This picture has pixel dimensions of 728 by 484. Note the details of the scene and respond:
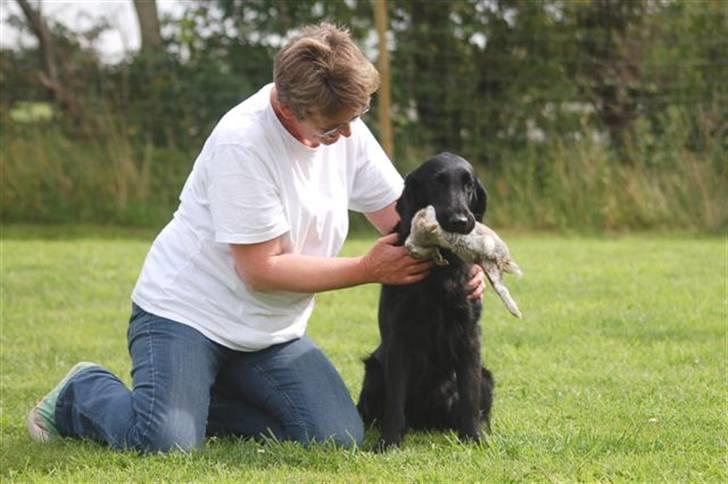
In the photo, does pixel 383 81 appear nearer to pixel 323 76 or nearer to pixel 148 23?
pixel 148 23

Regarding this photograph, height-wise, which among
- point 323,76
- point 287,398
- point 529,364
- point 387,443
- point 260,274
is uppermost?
point 323,76

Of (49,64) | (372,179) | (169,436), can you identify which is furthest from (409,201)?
(49,64)

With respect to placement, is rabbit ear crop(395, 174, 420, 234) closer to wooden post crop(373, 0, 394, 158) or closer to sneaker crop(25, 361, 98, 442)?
sneaker crop(25, 361, 98, 442)

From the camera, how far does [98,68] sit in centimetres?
1129

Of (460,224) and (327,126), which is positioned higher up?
(327,126)

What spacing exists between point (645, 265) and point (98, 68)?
586 centimetres

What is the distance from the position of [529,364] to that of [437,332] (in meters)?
1.27

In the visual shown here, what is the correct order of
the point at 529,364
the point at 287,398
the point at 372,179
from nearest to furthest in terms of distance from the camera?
the point at 287,398 < the point at 372,179 < the point at 529,364

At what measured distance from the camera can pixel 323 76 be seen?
3609mm

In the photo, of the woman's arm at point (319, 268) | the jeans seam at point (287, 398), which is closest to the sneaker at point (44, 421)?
the jeans seam at point (287, 398)

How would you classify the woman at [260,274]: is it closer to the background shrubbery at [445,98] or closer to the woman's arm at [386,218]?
the woman's arm at [386,218]

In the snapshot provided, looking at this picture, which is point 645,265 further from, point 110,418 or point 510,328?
point 110,418

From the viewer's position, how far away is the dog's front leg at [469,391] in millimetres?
3895

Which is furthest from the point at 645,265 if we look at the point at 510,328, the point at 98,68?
the point at 98,68
